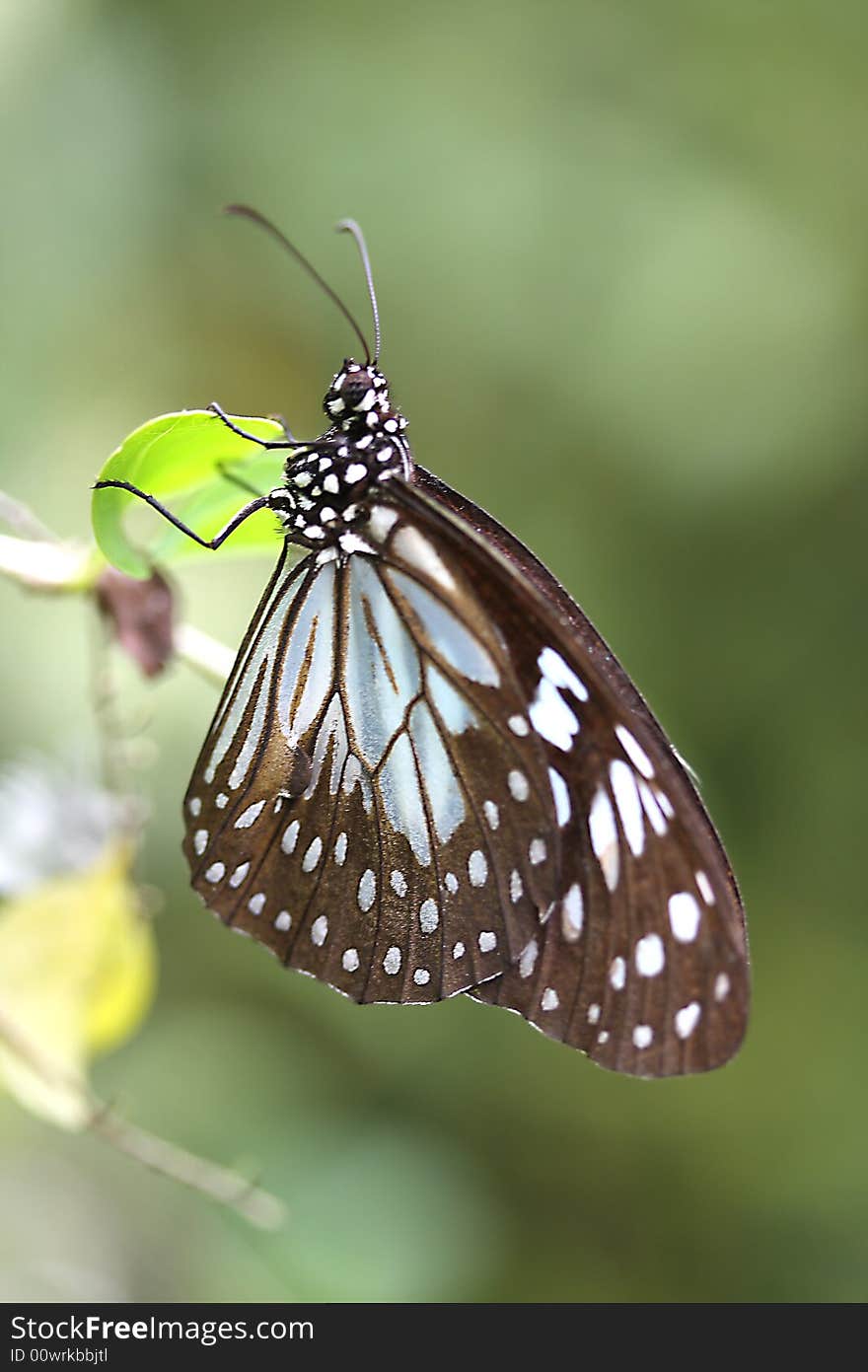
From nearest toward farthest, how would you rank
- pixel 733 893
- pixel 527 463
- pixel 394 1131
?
pixel 733 893
pixel 394 1131
pixel 527 463

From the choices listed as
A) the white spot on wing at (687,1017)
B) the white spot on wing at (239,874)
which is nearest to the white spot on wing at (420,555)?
the white spot on wing at (239,874)

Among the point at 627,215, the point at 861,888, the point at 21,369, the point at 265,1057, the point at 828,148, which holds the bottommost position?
the point at 265,1057

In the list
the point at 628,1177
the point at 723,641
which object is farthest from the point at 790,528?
the point at 628,1177

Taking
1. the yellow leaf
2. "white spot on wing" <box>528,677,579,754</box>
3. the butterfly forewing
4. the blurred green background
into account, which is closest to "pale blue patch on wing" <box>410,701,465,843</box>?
the butterfly forewing

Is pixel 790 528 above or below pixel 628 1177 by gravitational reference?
above

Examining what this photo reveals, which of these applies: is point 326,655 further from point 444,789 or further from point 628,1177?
point 628,1177

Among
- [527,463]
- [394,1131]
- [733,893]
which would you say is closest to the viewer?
[733,893]
